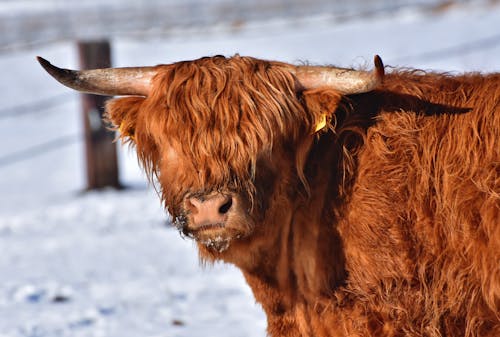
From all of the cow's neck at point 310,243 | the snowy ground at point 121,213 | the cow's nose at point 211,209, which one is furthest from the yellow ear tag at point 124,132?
the snowy ground at point 121,213

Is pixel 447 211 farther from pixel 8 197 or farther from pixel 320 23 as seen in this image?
pixel 320 23

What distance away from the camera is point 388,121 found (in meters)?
4.02

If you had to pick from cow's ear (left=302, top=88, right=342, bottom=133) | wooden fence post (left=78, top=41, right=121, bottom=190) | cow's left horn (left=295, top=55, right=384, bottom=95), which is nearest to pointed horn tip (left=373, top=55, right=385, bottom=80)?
cow's left horn (left=295, top=55, right=384, bottom=95)

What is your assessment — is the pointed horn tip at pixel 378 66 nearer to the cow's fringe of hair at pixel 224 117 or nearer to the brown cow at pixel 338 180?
the brown cow at pixel 338 180

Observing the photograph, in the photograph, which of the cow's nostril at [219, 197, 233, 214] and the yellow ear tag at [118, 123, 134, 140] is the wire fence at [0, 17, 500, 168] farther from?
the cow's nostril at [219, 197, 233, 214]

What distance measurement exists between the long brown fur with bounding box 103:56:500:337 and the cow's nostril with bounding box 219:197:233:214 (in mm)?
62

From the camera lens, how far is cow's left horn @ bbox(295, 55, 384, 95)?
12.5ft

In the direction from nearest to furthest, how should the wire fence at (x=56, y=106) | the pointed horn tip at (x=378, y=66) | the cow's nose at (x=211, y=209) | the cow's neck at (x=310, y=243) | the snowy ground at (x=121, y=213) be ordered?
the pointed horn tip at (x=378, y=66)
the cow's nose at (x=211, y=209)
the cow's neck at (x=310, y=243)
the snowy ground at (x=121, y=213)
the wire fence at (x=56, y=106)

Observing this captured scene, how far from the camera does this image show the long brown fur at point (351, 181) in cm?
379

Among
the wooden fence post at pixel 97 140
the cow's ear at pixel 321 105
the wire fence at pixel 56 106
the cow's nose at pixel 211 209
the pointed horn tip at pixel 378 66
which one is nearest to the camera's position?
the pointed horn tip at pixel 378 66

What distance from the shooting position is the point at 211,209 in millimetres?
3732

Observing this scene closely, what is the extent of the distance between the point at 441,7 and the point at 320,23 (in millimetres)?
3170

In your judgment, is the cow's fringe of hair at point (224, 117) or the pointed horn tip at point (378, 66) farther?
the cow's fringe of hair at point (224, 117)

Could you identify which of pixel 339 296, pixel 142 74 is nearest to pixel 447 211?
pixel 339 296
